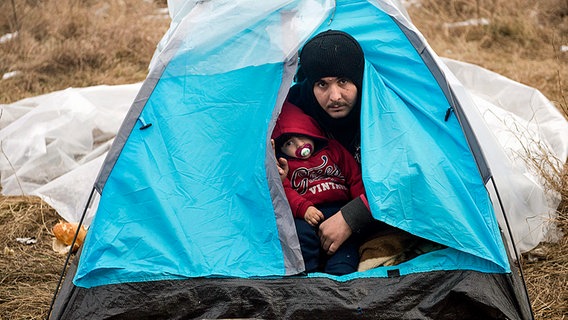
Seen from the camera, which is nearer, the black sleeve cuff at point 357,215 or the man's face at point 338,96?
the black sleeve cuff at point 357,215

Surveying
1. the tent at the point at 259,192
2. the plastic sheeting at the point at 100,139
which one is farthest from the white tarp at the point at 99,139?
the tent at the point at 259,192

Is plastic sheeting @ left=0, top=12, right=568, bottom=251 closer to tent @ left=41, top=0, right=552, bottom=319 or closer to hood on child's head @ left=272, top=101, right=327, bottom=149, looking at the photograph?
tent @ left=41, top=0, right=552, bottom=319

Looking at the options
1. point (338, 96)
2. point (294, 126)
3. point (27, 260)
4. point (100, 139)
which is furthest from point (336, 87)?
point (100, 139)

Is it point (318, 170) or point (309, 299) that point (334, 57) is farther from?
point (309, 299)

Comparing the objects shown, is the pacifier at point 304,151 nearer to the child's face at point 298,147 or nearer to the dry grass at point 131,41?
the child's face at point 298,147

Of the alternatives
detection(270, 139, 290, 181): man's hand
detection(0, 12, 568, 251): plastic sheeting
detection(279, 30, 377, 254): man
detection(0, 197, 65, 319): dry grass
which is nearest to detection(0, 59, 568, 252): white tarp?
detection(0, 12, 568, 251): plastic sheeting

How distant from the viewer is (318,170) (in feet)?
9.81

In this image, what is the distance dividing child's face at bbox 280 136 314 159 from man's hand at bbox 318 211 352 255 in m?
0.33

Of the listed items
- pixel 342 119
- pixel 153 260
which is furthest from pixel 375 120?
pixel 153 260

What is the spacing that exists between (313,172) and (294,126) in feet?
0.69

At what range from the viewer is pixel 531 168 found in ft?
11.5

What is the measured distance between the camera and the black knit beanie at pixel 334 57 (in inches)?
117

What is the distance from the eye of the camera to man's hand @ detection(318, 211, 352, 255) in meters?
2.78

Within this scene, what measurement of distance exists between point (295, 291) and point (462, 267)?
63cm
